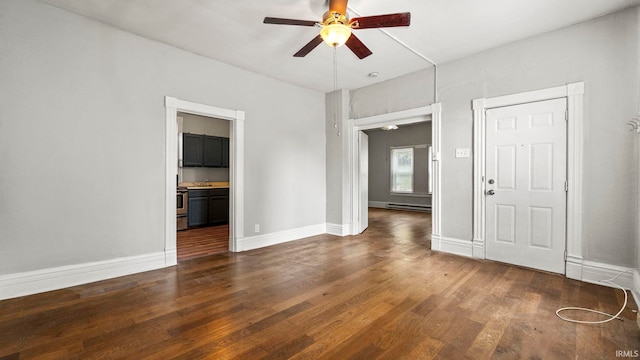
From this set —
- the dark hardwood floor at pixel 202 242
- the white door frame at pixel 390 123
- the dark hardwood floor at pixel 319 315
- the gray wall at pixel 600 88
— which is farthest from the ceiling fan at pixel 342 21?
the dark hardwood floor at pixel 202 242

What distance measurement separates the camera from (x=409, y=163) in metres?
9.60

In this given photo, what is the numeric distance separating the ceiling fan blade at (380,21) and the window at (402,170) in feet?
24.4

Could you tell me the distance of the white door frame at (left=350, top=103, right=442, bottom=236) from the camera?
436 centimetres

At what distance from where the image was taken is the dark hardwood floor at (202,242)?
4.30 m

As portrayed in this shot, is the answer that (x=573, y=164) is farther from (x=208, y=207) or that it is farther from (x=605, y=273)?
(x=208, y=207)

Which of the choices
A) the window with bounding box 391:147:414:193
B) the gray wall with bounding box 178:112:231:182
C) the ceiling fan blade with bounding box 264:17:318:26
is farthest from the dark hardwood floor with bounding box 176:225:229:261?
the window with bounding box 391:147:414:193

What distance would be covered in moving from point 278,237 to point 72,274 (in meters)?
2.73

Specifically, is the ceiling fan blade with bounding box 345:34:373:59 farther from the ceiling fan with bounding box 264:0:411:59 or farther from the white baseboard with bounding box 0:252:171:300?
the white baseboard with bounding box 0:252:171:300

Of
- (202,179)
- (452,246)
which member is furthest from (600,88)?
(202,179)

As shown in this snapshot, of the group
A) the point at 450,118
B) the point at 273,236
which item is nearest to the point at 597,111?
the point at 450,118

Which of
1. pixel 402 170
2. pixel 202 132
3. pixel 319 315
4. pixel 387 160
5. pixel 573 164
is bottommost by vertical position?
pixel 319 315

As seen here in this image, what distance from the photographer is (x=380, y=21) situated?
2.45m

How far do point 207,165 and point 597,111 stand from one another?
699 cm

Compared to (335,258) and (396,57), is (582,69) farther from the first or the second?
(335,258)
